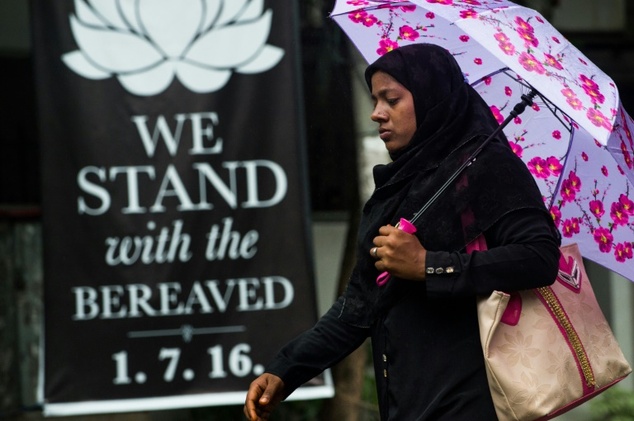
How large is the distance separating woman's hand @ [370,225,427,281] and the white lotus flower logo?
2.72 metres

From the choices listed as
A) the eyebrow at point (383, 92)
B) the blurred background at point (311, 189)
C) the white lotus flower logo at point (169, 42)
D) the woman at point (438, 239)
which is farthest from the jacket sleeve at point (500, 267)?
the blurred background at point (311, 189)

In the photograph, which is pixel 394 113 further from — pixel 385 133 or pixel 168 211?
→ pixel 168 211

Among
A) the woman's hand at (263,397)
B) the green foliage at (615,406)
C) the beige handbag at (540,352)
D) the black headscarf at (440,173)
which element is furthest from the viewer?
the green foliage at (615,406)

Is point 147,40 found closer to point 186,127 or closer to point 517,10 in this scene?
point 186,127

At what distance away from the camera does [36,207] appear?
715 centimetres

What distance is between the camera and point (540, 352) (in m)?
2.63

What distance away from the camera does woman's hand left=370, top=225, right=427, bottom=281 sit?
264 cm

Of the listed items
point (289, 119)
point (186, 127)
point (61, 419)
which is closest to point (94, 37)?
point (186, 127)

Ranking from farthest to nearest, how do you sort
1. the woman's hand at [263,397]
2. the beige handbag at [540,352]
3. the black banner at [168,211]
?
the black banner at [168,211] < the woman's hand at [263,397] < the beige handbag at [540,352]

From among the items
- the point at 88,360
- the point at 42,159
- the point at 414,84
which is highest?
the point at 414,84

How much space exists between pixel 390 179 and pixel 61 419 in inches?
181

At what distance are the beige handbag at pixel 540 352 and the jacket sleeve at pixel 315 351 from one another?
1.64 feet

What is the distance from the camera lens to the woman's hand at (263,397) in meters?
2.97

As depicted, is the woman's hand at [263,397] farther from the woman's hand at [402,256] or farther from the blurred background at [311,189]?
the blurred background at [311,189]
